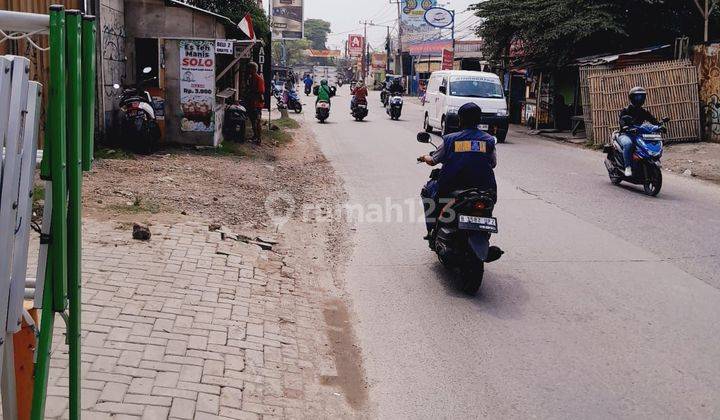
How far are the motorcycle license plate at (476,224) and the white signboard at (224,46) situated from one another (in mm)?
8213

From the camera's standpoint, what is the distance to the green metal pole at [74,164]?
2205 mm

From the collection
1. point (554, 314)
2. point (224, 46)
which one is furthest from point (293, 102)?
point (554, 314)

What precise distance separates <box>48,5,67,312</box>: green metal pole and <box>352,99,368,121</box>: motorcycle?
26096 mm

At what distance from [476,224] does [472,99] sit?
1519cm

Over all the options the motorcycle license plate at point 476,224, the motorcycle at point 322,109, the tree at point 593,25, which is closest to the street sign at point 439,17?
the motorcycle at point 322,109

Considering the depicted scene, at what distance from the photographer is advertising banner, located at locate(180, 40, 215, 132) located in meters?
13.4

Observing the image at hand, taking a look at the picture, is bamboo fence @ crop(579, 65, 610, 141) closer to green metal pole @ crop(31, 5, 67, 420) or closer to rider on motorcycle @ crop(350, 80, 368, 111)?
rider on motorcycle @ crop(350, 80, 368, 111)

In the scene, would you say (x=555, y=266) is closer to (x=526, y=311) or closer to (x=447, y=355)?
(x=526, y=311)

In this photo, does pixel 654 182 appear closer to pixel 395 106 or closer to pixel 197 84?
pixel 197 84

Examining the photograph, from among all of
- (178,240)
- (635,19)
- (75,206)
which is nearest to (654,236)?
(178,240)

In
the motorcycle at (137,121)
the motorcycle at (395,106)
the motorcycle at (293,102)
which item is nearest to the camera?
the motorcycle at (137,121)

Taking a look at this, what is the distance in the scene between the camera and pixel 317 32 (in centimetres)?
15525

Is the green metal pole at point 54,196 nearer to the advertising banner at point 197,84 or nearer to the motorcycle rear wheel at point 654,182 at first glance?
the motorcycle rear wheel at point 654,182

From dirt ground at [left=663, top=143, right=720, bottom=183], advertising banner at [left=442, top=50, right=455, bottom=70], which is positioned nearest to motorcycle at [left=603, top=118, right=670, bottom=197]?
dirt ground at [left=663, top=143, right=720, bottom=183]
